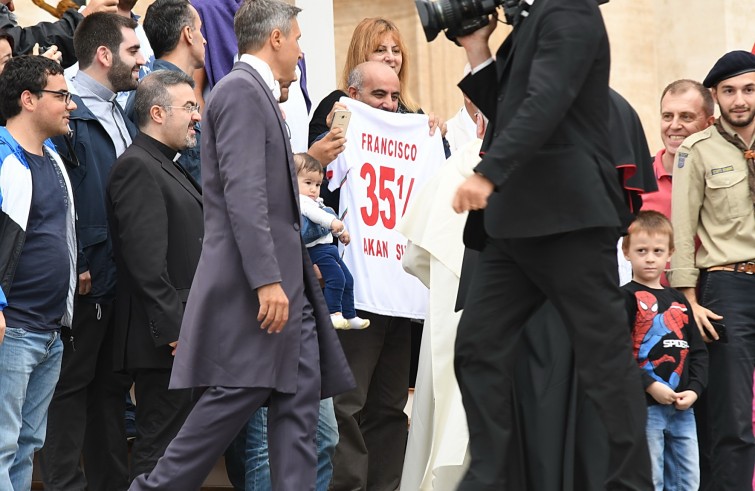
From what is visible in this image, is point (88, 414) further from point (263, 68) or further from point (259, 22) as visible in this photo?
point (259, 22)

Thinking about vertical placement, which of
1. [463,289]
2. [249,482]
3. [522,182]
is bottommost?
[249,482]

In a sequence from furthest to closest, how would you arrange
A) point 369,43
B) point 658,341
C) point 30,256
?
point 369,43 → point 658,341 → point 30,256

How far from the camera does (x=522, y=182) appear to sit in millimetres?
4586

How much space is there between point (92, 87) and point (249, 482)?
202 centimetres

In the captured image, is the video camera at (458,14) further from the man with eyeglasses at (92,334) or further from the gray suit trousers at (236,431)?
the man with eyeglasses at (92,334)

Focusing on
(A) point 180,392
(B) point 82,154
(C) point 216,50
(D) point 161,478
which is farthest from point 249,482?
(C) point 216,50

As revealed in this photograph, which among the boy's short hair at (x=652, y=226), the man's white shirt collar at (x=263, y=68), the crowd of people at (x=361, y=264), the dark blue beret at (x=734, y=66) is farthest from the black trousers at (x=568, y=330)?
the dark blue beret at (x=734, y=66)

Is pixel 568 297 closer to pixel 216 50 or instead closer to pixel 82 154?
pixel 82 154

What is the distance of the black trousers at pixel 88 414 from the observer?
6.22 meters

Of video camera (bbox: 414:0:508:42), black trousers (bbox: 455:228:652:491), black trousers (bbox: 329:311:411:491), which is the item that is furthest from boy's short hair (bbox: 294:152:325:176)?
black trousers (bbox: 455:228:652:491)

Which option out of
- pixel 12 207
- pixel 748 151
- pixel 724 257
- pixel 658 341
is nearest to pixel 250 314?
pixel 12 207

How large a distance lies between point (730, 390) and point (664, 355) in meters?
0.49

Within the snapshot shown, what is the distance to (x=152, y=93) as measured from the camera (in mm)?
6434

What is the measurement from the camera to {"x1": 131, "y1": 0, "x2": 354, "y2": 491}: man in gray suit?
5.31 meters
